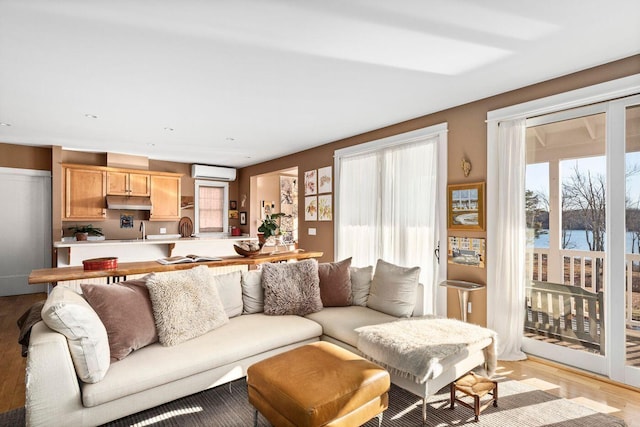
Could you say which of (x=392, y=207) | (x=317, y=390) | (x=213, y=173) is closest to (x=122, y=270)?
(x=317, y=390)

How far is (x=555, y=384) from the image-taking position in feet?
8.76

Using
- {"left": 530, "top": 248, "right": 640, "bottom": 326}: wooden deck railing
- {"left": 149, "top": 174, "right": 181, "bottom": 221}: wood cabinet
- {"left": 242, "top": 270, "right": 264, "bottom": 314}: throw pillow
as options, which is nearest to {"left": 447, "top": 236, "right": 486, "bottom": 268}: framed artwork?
{"left": 530, "top": 248, "right": 640, "bottom": 326}: wooden deck railing

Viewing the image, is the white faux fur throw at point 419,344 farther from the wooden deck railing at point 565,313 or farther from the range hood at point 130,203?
the range hood at point 130,203

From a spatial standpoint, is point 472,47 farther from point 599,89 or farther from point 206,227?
point 206,227

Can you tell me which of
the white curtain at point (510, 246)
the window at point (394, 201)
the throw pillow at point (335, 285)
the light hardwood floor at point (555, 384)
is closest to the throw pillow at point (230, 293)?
the throw pillow at point (335, 285)

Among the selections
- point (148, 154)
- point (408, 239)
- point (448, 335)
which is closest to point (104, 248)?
point (148, 154)

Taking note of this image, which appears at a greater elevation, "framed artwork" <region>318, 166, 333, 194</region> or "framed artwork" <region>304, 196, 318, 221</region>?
"framed artwork" <region>318, 166, 333, 194</region>

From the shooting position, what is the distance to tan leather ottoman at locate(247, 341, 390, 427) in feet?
5.65

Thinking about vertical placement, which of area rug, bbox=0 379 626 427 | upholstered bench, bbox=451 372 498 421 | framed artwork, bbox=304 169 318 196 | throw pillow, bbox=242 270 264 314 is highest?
framed artwork, bbox=304 169 318 196

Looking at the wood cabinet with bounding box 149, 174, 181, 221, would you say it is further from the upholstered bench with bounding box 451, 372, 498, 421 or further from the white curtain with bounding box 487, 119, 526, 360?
the upholstered bench with bounding box 451, 372, 498, 421

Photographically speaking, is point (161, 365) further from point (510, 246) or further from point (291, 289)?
point (510, 246)

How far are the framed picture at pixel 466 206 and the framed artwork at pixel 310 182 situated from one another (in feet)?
8.33

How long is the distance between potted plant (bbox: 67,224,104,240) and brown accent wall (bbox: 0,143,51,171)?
113 cm

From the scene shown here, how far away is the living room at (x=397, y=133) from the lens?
2.87 metres
